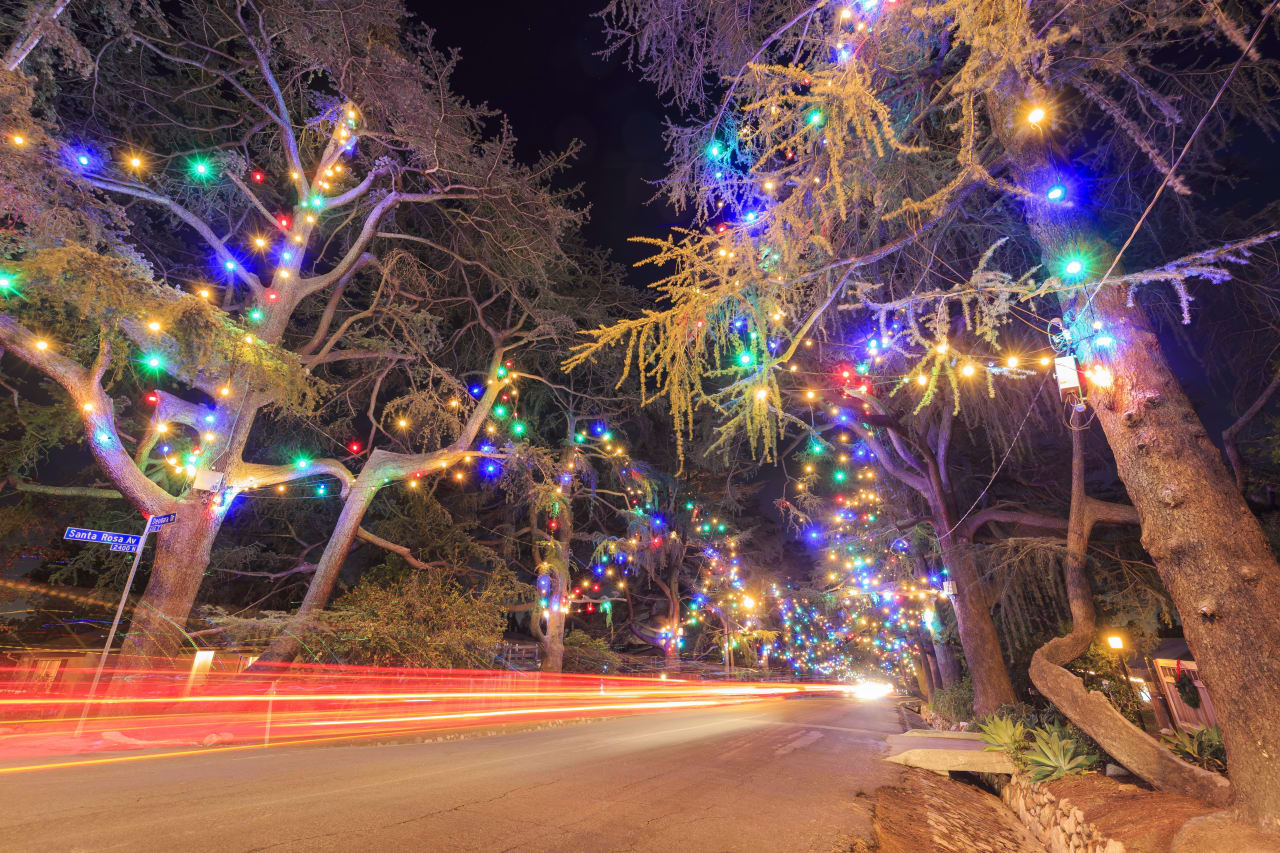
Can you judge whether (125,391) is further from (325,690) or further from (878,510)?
(878,510)

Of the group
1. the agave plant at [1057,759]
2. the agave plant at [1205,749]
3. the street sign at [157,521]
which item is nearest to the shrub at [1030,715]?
the agave plant at [1057,759]

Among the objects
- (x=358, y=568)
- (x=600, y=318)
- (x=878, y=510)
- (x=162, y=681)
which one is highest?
(x=600, y=318)

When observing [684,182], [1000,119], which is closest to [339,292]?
[684,182]

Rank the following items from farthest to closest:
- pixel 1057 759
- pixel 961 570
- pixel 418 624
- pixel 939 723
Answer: pixel 939 723 < pixel 418 624 < pixel 961 570 < pixel 1057 759

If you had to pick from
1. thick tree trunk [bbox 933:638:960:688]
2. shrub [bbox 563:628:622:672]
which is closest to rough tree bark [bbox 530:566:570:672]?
shrub [bbox 563:628:622:672]

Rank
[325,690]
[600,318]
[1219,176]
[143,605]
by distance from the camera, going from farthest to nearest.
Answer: [600,318]
[325,690]
[143,605]
[1219,176]

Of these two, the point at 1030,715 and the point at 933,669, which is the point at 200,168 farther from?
the point at 933,669

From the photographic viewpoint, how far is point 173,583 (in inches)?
394

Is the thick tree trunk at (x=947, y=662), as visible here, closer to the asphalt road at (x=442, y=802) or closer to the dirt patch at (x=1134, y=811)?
the asphalt road at (x=442, y=802)

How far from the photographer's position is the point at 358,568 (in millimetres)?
20203

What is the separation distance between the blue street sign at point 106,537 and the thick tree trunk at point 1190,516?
12608 mm

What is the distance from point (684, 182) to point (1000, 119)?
363cm

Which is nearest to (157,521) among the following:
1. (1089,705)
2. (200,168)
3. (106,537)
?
(106,537)

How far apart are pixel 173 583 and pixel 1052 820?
46.1 feet
